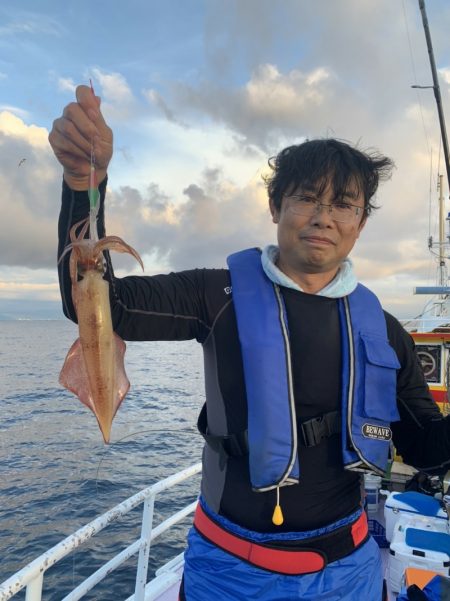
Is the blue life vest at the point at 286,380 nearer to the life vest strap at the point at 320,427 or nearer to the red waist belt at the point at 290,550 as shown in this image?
the life vest strap at the point at 320,427

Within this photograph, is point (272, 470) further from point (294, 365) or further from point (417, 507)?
point (417, 507)

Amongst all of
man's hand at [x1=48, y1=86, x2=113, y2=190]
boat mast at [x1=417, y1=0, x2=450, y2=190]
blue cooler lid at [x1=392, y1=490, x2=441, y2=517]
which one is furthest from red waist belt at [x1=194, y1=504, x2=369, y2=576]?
boat mast at [x1=417, y1=0, x2=450, y2=190]

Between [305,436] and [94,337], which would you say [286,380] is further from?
[94,337]

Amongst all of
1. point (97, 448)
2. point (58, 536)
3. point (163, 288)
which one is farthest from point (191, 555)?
point (97, 448)

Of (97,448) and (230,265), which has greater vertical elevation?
(230,265)

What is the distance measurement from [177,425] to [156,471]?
834 centimetres

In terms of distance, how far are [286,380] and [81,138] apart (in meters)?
1.46

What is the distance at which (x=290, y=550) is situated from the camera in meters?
2.22

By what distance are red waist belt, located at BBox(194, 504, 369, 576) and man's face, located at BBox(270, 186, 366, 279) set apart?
133cm

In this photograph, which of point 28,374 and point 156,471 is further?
point 28,374

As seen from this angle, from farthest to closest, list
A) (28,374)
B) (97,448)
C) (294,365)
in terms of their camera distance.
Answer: (28,374)
(97,448)
(294,365)

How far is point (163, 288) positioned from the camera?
7.84 feet

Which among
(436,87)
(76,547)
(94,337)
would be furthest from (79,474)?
(94,337)

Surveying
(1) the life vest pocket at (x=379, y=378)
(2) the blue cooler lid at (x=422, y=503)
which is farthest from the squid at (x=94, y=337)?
(2) the blue cooler lid at (x=422, y=503)
